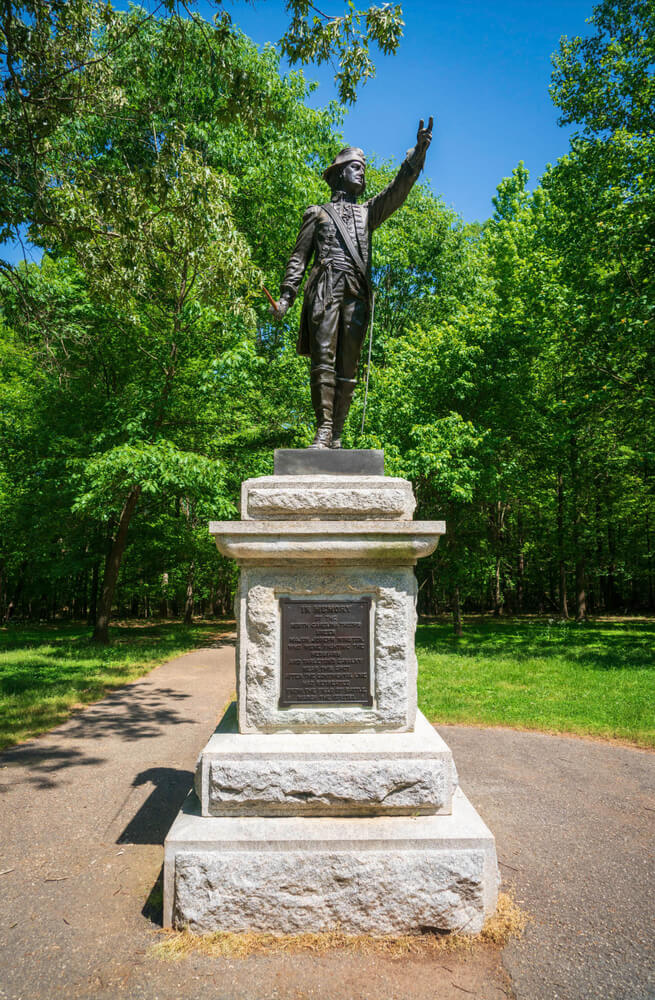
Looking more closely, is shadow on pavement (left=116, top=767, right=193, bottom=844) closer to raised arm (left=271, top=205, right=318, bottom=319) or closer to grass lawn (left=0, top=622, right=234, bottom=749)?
grass lawn (left=0, top=622, right=234, bottom=749)

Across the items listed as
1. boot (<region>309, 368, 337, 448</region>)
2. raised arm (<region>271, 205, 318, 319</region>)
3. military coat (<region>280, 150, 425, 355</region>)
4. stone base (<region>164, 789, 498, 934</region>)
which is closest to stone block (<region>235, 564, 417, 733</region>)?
stone base (<region>164, 789, 498, 934</region>)

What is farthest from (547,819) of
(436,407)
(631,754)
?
(436,407)

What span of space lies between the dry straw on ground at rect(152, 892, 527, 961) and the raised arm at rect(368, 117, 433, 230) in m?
4.18

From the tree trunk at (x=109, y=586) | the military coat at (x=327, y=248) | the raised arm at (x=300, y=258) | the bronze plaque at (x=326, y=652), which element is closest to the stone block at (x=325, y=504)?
the bronze plaque at (x=326, y=652)

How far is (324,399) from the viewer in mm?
4234

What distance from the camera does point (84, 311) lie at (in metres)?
12.6

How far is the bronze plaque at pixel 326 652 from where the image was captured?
3.53 m

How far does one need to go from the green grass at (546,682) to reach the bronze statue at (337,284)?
479 centimetres

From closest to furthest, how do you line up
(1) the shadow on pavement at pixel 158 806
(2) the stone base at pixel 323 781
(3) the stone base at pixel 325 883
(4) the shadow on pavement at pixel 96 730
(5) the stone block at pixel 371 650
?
1. (3) the stone base at pixel 325 883
2. (2) the stone base at pixel 323 781
3. (5) the stone block at pixel 371 650
4. (1) the shadow on pavement at pixel 158 806
5. (4) the shadow on pavement at pixel 96 730

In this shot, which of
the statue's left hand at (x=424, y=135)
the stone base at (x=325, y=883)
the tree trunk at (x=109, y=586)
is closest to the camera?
the stone base at (x=325, y=883)

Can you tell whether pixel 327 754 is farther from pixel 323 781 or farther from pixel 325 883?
pixel 325 883

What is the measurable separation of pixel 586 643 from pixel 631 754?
29.1 feet

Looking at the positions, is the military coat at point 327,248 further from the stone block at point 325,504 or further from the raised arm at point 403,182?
the stone block at point 325,504

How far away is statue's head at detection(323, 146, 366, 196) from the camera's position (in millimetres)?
4352
